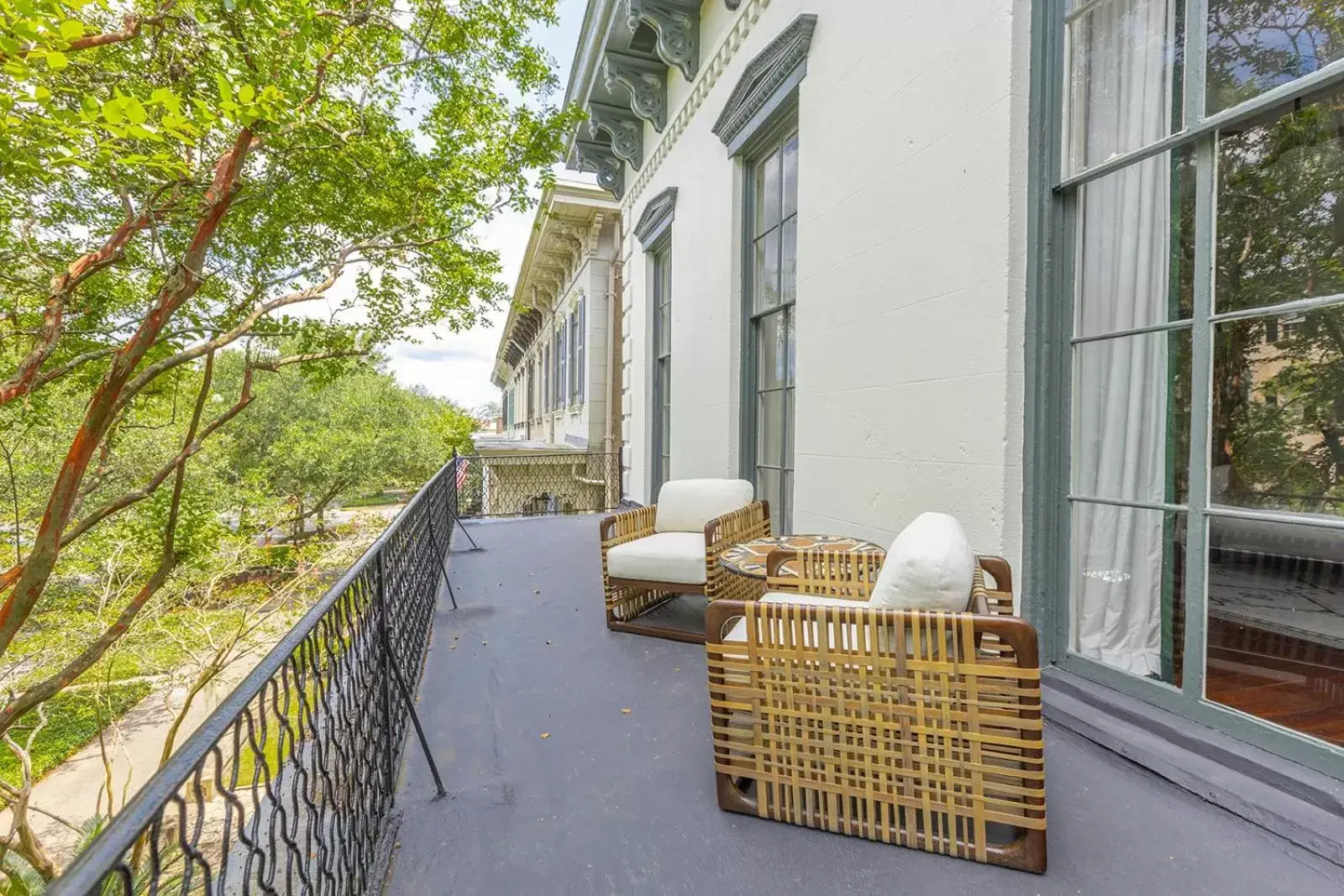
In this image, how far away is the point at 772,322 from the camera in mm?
4289

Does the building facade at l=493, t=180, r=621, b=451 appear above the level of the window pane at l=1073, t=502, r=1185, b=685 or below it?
above

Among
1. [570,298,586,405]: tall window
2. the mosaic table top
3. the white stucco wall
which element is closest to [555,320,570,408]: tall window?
[570,298,586,405]: tall window

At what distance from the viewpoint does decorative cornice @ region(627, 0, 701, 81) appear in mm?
5129

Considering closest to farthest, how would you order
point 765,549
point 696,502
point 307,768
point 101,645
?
point 307,768, point 765,549, point 696,502, point 101,645

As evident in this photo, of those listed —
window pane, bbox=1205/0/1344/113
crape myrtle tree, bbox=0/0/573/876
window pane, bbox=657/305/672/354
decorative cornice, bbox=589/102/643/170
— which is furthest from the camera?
decorative cornice, bbox=589/102/643/170

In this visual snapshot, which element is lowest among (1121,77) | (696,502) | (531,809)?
(531,809)

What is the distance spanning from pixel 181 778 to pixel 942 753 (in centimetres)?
157

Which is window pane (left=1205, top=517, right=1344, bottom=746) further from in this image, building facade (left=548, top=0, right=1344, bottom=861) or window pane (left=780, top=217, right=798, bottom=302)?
window pane (left=780, top=217, right=798, bottom=302)

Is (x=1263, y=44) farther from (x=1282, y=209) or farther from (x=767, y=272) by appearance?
(x=767, y=272)

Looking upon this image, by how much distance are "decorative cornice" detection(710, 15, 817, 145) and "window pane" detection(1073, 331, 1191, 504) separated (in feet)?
8.45

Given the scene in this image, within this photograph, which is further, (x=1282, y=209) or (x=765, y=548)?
(x=765, y=548)

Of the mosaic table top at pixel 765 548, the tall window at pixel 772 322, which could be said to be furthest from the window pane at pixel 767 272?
the mosaic table top at pixel 765 548

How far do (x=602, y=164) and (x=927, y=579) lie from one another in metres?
8.01

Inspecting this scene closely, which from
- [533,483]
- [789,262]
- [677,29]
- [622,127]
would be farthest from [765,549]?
[533,483]
